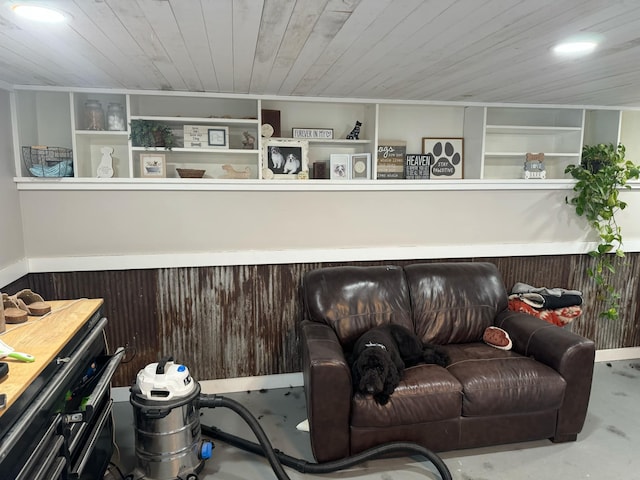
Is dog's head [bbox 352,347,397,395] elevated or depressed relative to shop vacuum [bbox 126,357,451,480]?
elevated

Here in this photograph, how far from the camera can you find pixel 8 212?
269 centimetres

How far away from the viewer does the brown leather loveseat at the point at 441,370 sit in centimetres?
235

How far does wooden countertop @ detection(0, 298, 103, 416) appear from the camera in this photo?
4.39 ft

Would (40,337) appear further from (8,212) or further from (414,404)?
(414,404)

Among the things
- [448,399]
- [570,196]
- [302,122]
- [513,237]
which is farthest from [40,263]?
[570,196]

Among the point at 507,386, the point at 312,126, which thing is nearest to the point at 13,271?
the point at 312,126

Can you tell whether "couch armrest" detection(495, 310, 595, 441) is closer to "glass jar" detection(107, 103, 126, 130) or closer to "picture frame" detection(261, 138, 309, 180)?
"picture frame" detection(261, 138, 309, 180)

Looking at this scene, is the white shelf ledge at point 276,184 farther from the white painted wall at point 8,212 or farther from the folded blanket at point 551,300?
the folded blanket at point 551,300

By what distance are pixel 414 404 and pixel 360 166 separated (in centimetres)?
174

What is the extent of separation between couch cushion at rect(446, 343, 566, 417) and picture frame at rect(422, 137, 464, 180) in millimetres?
1559

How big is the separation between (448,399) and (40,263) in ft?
8.82

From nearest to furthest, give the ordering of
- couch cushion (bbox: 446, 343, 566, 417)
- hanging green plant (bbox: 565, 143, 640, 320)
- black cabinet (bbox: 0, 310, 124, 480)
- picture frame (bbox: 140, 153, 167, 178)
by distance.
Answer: black cabinet (bbox: 0, 310, 124, 480) < couch cushion (bbox: 446, 343, 566, 417) < picture frame (bbox: 140, 153, 167, 178) < hanging green plant (bbox: 565, 143, 640, 320)

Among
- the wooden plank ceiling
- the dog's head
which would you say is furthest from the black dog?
the wooden plank ceiling

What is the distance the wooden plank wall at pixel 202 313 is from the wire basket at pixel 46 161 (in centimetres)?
67
